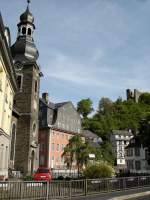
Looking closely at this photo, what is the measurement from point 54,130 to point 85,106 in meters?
36.8

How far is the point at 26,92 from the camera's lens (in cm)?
4559

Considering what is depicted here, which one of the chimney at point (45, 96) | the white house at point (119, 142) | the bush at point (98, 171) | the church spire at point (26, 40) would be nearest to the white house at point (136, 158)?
the chimney at point (45, 96)

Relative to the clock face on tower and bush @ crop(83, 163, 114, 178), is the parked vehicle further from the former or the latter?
the clock face on tower

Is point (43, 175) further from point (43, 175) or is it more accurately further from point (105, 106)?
point (105, 106)

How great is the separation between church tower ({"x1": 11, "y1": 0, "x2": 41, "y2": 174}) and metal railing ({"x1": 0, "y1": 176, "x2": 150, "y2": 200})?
2223 centimetres

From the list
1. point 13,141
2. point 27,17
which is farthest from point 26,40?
point 13,141

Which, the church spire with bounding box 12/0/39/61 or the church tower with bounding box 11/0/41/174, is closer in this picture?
the church tower with bounding box 11/0/41/174

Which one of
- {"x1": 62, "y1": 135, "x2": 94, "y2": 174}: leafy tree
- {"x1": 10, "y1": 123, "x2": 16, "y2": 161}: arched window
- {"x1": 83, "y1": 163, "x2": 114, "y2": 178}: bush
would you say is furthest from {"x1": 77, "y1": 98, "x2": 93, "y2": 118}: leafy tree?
{"x1": 83, "y1": 163, "x2": 114, "y2": 178}: bush

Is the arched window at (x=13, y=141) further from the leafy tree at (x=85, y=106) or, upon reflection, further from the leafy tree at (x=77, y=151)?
the leafy tree at (x=85, y=106)

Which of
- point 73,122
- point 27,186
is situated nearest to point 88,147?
point 73,122

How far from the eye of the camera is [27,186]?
15312 mm

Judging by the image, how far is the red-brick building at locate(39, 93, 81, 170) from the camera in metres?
64.5

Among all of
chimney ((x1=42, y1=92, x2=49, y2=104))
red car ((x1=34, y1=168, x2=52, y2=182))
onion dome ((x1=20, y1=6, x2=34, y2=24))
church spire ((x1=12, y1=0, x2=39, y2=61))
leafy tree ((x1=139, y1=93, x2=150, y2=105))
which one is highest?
leafy tree ((x1=139, y1=93, x2=150, y2=105))

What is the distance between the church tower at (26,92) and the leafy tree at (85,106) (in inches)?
2195
